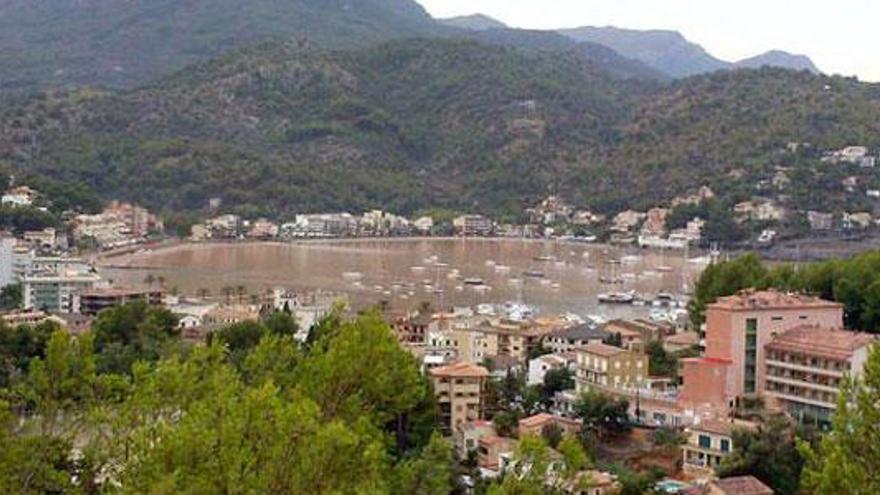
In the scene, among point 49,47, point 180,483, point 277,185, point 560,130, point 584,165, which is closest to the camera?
point 180,483

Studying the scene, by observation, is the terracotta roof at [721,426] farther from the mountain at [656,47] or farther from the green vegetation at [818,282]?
the mountain at [656,47]

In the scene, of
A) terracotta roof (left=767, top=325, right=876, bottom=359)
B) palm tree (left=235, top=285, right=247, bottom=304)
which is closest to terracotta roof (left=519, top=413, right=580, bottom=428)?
terracotta roof (left=767, top=325, right=876, bottom=359)

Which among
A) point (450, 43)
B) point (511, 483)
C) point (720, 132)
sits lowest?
point (511, 483)

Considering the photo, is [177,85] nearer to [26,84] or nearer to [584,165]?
[26,84]

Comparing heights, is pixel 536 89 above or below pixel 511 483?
above

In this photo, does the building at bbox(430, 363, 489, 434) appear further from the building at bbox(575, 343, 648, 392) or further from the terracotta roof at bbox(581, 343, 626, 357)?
the terracotta roof at bbox(581, 343, 626, 357)

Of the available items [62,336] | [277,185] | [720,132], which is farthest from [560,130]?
[62,336]

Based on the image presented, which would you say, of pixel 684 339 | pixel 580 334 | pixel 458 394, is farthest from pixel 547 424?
pixel 580 334
